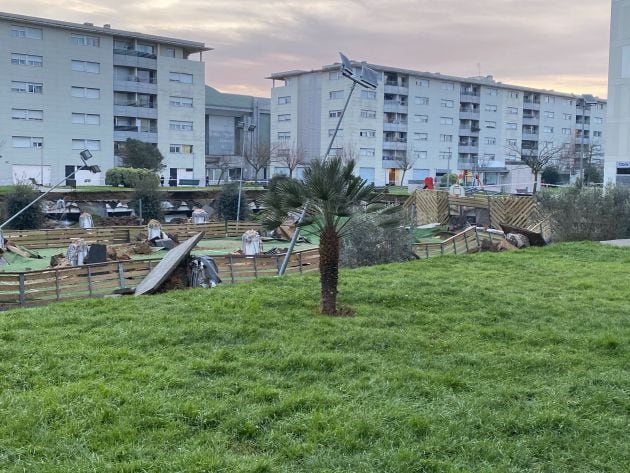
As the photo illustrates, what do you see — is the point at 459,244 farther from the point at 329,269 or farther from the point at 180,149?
the point at 180,149

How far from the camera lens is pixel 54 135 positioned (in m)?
65.0

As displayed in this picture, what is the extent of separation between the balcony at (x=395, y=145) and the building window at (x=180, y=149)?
23.6m

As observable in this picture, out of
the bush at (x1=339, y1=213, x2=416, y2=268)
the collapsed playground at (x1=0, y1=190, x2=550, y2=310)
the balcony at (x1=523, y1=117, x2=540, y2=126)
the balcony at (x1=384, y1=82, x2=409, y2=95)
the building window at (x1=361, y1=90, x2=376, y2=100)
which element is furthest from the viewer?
the balcony at (x1=523, y1=117, x2=540, y2=126)

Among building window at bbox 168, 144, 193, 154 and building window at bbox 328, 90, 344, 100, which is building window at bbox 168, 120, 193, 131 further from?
building window at bbox 328, 90, 344, 100

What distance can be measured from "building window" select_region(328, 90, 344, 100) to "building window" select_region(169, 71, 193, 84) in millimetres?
17469

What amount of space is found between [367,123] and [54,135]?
34575 millimetres

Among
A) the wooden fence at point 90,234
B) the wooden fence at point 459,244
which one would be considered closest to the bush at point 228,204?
the wooden fence at point 90,234

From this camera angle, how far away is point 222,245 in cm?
3066

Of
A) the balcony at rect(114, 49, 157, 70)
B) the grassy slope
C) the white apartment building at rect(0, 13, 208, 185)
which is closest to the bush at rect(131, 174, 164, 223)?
the white apartment building at rect(0, 13, 208, 185)

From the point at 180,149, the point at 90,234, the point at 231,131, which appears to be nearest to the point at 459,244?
the point at 90,234

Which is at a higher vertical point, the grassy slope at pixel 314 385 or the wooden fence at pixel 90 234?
the grassy slope at pixel 314 385

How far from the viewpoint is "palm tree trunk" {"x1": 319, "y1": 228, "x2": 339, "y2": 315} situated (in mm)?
8977

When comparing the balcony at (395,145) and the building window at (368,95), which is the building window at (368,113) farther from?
the balcony at (395,145)

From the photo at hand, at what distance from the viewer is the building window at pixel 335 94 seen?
8244 cm
